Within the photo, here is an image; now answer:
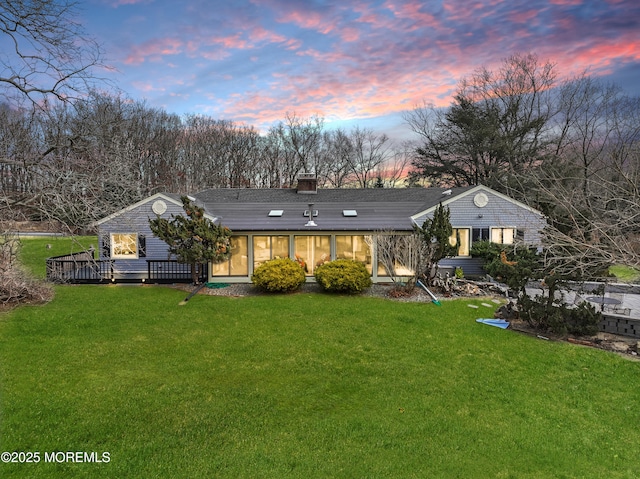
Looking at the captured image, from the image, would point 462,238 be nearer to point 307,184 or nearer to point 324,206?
point 324,206

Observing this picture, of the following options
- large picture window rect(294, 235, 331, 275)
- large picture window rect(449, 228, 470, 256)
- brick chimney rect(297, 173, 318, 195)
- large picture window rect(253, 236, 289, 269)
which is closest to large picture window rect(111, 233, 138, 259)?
large picture window rect(253, 236, 289, 269)

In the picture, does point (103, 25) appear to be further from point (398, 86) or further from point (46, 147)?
point (398, 86)

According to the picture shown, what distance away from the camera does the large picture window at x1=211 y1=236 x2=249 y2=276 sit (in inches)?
620

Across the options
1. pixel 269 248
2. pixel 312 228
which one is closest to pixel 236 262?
pixel 269 248

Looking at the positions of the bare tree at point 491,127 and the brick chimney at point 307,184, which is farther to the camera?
the bare tree at point 491,127

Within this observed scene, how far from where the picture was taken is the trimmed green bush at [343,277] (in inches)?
532

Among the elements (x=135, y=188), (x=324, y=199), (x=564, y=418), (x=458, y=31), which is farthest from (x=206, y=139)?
(x=564, y=418)

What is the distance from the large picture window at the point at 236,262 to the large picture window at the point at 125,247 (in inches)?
165

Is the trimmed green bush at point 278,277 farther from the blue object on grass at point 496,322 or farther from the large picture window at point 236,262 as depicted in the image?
the blue object on grass at point 496,322

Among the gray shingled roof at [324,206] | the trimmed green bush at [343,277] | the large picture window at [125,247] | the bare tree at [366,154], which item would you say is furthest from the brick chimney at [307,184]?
the bare tree at [366,154]

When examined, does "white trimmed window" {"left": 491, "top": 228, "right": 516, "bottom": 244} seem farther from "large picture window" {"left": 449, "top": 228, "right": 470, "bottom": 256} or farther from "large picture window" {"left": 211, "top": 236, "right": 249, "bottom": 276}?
"large picture window" {"left": 211, "top": 236, "right": 249, "bottom": 276}

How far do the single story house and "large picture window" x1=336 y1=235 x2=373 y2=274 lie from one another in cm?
5

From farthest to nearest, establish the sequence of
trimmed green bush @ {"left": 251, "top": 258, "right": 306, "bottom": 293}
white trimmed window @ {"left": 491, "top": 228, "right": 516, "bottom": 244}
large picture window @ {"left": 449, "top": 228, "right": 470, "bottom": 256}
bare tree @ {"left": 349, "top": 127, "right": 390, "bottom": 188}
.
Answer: bare tree @ {"left": 349, "top": 127, "right": 390, "bottom": 188} < white trimmed window @ {"left": 491, "top": 228, "right": 516, "bottom": 244} < large picture window @ {"left": 449, "top": 228, "right": 470, "bottom": 256} < trimmed green bush @ {"left": 251, "top": 258, "right": 306, "bottom": 293}

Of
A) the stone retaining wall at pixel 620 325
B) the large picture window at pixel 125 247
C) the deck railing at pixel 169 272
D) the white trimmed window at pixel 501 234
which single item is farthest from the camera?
the white trimmed window at pixel 501 234
